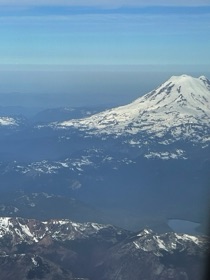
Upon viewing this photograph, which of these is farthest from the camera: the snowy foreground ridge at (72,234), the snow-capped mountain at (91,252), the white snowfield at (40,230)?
the white snowfield at (40,230)

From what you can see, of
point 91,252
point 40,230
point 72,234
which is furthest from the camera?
point 40,230

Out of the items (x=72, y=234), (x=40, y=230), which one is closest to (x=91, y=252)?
(x=72, y=234)

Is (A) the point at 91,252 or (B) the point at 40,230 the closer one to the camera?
(A) the point at 91,252

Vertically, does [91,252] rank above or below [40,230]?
below

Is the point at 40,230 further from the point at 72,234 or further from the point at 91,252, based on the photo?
the point at 91,252

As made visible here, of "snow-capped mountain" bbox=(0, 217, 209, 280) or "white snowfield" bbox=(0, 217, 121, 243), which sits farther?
"white snowfield" bbox=(0, 217, 121, 243)

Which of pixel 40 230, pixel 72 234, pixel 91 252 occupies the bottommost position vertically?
pixel 91 252

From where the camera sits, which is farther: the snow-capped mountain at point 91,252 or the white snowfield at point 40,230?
the white snowfield at point 40,230

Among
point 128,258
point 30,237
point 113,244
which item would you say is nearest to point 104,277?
point 128,258

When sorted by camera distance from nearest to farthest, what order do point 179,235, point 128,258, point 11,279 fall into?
1. point 11,279
2. point 128,258
3. point 179,235

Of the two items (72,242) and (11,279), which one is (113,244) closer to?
(72,242)

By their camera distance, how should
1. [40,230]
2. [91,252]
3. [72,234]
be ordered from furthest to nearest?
[40,230]
[72,234]
[91,252]
